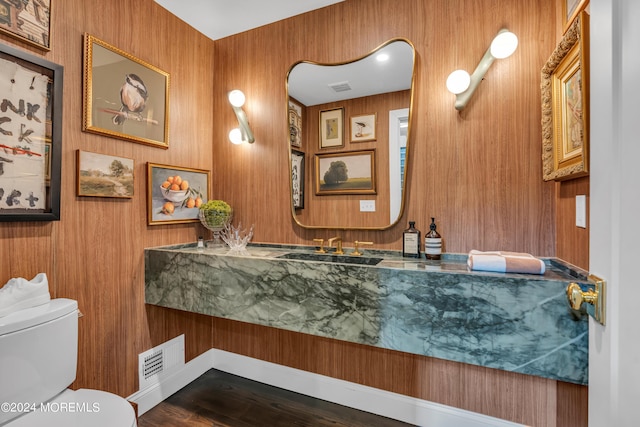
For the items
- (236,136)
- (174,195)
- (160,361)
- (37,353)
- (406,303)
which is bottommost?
(160,361)

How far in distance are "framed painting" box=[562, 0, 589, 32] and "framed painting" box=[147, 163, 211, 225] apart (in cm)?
226

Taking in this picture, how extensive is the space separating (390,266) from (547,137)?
978 mm

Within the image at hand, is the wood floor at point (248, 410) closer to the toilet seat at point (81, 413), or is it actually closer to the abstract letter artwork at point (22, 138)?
the toilet seat at point (81, 413)

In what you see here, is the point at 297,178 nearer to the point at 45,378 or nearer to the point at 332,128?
the point at 332,128

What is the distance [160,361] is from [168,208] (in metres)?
1.02

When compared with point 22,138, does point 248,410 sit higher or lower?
lower

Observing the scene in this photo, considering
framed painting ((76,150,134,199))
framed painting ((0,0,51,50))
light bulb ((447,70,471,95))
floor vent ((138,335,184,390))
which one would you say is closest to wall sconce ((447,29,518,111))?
light bulb ((447,70,471,95))

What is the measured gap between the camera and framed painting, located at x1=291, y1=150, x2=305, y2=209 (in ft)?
6.88

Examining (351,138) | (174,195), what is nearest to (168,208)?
(174,195)

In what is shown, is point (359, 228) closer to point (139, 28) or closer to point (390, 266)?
point (390, 266)

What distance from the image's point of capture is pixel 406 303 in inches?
53.9

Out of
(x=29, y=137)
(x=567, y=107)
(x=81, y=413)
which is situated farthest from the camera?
(x=29, y=137)

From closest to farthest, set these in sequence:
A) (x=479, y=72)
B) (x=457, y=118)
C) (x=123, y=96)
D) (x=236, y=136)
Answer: (x=479, y=72) → (x=457, y=118) → (x=123, y=96) → (x=236, y=136)

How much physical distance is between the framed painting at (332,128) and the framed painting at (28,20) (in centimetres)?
146
